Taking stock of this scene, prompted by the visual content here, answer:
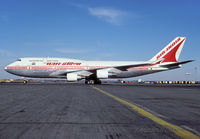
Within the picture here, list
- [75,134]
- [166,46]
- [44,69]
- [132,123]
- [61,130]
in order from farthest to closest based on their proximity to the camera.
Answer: [166,46], [44,69], [132,123], [61,130], [75,134]

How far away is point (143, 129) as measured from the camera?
3.72 m

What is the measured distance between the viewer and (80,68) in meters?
34.7

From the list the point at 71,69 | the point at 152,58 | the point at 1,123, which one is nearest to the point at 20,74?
the point at 71,69

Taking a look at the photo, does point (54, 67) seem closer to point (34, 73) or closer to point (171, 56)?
point (34, 73)

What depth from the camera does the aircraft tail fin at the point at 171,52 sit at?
38.2 m

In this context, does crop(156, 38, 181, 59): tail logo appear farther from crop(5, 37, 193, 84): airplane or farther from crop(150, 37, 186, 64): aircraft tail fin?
crop(5, 37, 193, 84): airplane

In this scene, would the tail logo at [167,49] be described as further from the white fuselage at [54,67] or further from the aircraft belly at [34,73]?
the aircraft belly at [34,73]

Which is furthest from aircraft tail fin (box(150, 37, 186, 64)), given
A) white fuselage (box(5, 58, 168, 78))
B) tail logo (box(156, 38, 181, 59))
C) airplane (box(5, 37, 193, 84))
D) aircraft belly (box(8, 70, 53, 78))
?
aircraft belly (box(8, 70, 53, 78))

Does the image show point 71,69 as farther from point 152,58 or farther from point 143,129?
point 143,129

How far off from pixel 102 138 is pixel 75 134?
1.51 ft

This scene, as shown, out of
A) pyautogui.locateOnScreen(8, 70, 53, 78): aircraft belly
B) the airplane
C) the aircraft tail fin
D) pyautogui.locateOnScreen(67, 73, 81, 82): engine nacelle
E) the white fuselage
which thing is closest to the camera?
pyautogui.locateOnScreen(67, 73, 81, 82): engine nacelle

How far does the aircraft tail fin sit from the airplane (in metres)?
1.36

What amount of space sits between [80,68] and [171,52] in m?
16.0

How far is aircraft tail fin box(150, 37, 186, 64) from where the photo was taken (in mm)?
38250
